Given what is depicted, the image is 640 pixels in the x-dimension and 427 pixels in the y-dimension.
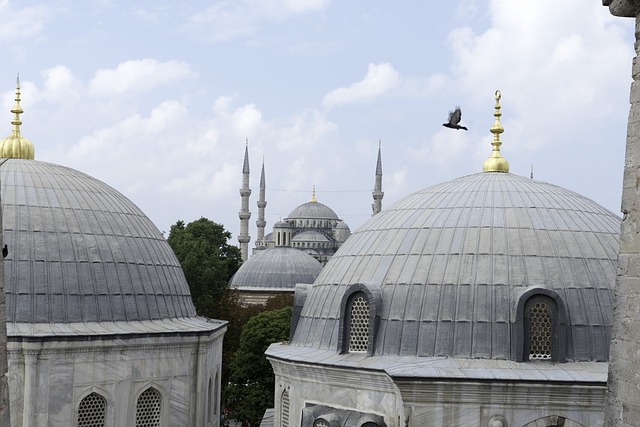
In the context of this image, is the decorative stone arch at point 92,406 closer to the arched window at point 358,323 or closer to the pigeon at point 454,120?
the arched window at point 358,323

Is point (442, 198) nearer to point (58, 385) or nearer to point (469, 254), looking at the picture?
point (469, 254)

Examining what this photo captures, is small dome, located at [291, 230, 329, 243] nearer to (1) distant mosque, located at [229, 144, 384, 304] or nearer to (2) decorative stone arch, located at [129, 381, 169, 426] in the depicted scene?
(1) distant mosque, located at [229, 144, 384, 304]

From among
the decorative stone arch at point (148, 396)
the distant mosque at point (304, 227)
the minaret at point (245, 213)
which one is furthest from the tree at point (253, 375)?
the minaret at point (245, 213)

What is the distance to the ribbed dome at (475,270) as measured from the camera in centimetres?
1808

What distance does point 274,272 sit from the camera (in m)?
67.2

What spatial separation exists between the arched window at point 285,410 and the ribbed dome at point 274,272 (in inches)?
1764

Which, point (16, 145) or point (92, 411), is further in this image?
point (16, 145)

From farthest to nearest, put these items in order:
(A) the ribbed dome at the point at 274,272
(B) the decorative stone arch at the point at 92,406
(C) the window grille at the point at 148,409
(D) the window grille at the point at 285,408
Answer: (A) the ribbed dome at the point at 274,272 < (C) the window grille at the point at 148,409 < (D) the window grille at the point at 285,408 < (B) the decorative stone arch at the point at 92,406

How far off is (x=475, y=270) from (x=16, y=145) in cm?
1153

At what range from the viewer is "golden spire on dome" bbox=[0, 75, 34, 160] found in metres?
24.1

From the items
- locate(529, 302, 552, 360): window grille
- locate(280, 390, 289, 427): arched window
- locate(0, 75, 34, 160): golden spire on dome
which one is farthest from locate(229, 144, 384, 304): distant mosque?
locate(529, 302, 552, 360): window grille

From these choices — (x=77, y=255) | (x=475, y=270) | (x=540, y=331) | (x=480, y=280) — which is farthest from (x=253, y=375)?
(x=540, y=331)

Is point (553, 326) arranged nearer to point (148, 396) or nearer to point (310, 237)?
point (148, 396)

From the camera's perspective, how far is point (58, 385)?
19906 millimetres
